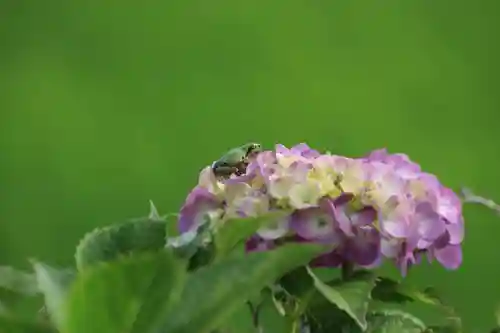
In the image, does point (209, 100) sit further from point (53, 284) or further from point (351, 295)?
point (53, 284)

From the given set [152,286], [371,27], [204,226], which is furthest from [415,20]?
[152,286]

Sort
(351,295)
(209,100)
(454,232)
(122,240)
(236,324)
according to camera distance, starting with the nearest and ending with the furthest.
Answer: (122,240) < (351,295) < (454,232) < (236,324) < (209,100)

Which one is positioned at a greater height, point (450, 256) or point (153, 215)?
point (153, 215)

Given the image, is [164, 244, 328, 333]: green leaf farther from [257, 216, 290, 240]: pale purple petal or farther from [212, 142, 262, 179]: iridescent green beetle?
[212, 142, 262, 179]: iridescent green beetle

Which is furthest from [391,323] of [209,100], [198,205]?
[209,100]

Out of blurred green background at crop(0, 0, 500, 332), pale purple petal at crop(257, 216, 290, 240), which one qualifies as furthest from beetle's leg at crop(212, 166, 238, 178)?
blurred green background at crop(0, 0, 500, 332)

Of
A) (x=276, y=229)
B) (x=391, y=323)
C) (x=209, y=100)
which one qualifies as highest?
(x=209, y=100)
